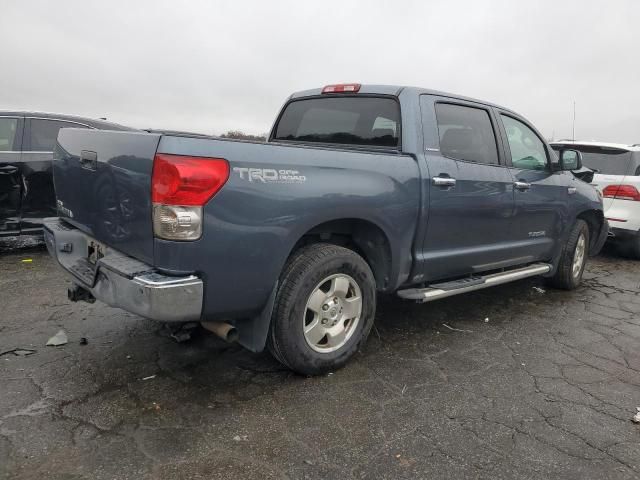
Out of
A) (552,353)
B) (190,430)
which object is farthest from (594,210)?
(190,430)

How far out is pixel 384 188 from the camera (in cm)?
315

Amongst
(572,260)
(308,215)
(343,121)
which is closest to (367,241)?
(308,215)

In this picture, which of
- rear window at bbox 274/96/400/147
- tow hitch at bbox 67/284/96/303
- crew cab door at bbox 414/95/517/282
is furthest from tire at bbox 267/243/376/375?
tow hitch at bbox 67/284/96/303

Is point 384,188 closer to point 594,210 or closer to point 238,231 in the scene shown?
point 238,231

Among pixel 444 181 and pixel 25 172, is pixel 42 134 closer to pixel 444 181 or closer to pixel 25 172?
pixel 25 172

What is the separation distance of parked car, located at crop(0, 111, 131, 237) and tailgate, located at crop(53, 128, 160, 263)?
107 inches

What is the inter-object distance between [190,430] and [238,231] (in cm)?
102

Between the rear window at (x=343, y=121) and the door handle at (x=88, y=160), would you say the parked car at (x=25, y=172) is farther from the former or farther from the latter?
the door handle at (x=88, y=160)

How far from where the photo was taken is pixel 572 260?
5.27 meters

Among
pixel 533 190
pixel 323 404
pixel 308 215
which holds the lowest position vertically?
pixel 323 404

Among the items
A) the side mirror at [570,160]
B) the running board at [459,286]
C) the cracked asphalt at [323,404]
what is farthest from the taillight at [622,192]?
the cracked asphalt at [323,404]

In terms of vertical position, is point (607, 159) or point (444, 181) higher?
point (607, 159)

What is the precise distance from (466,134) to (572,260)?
230 cm

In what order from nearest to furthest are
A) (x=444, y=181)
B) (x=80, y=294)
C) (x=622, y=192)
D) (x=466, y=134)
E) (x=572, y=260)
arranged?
1. (x=80, y=294)
2. (x=444, y=181)
3. (x=466, y=134)
4. (x=572, y=260)
5. (x=622, y=192)
